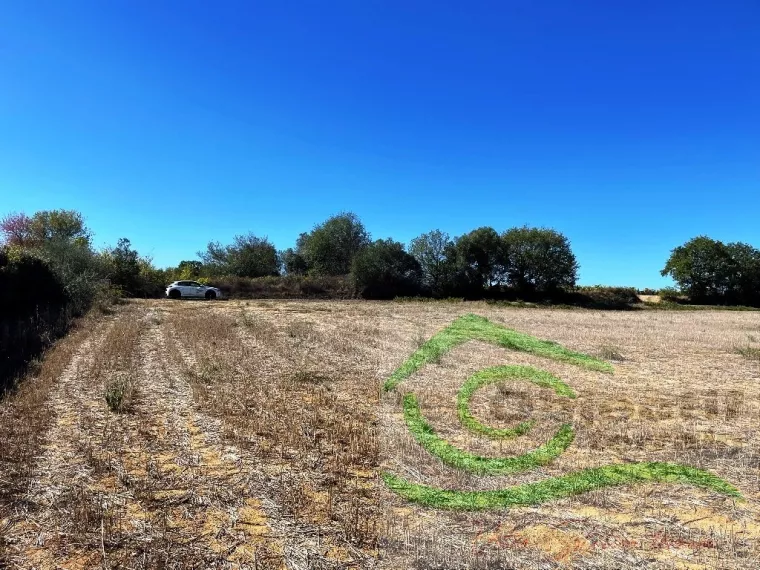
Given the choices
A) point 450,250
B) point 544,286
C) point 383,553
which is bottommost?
point 383,553

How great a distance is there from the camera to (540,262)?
52531mm

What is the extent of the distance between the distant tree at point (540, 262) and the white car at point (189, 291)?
31983 mm

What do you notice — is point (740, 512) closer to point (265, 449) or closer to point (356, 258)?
point (265, 449)

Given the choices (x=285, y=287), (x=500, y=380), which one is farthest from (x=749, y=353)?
(x=285, y=287)

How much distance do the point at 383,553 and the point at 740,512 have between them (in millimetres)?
3298

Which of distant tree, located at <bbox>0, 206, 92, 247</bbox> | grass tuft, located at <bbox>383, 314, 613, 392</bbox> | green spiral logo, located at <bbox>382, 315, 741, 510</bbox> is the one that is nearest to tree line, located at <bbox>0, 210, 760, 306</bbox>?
distant tree, located at <bbox>0, 206, 92, 247</bbox>

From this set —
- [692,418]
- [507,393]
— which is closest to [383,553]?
[507,393]

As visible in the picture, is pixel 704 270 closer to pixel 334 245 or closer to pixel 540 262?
pixel 540 262

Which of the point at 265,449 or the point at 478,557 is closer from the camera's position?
the point at 478,557

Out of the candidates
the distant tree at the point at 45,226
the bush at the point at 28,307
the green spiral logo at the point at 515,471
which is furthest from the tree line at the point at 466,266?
the green spiral logo at the point at 515,471

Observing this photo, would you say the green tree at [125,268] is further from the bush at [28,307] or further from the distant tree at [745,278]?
the distant tree at [745,278]

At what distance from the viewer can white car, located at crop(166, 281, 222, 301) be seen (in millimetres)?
38094

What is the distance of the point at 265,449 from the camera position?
18.6 ft

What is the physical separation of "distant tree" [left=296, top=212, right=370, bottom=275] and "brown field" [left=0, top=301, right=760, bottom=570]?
168 feet
